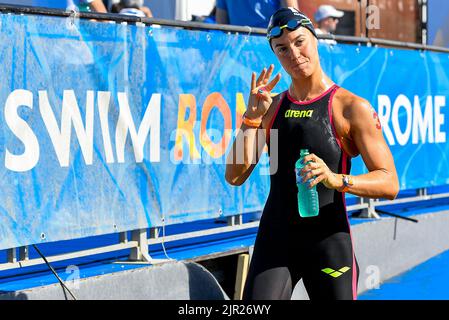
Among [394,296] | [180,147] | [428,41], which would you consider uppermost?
[428,41]

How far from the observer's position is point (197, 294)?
816cm

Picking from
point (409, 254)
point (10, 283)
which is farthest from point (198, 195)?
point (409, 254)

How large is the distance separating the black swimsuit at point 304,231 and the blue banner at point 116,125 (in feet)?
6.36

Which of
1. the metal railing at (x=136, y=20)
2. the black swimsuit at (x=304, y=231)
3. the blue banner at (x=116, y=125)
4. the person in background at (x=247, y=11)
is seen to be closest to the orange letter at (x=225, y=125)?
the blue banner at (x=116, y=125)

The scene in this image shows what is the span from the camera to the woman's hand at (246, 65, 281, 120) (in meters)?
5.74

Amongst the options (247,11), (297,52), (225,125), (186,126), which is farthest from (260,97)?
(247,11)

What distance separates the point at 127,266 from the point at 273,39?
9.21 ft

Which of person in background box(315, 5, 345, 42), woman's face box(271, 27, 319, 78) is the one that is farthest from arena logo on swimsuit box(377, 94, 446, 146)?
woman's face box(271, 27, 319, 78)

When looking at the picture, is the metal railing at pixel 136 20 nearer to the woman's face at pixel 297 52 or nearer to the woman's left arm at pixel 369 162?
the woman's face at pixel 297 52

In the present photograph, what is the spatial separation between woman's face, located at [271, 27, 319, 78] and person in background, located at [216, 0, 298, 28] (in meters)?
4.10

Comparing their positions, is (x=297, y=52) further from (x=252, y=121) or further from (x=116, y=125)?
(x=116, y=125)

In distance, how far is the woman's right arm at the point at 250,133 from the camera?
575cm

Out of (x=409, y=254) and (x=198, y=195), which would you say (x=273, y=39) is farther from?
(x=409, y=254)

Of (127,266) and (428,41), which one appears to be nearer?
(127,266)
